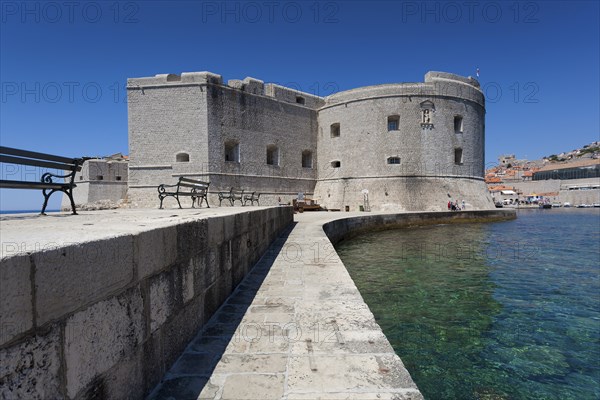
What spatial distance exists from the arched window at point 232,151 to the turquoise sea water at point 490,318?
12.1 meters

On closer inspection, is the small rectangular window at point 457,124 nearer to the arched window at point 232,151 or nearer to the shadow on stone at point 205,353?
the arched window at point 232,151

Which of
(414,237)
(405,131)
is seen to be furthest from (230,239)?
(405,131)

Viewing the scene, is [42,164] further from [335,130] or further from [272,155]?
[335,130]

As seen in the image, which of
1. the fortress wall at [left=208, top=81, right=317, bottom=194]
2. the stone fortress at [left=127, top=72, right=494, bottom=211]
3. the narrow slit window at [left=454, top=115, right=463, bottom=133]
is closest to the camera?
the stone fortress at [left=127, top=72, right=494, bottom=211]

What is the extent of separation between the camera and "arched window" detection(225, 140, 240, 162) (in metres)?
19.1

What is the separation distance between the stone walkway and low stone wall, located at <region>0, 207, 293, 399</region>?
0.62ft

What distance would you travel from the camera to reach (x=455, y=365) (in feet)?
10.8

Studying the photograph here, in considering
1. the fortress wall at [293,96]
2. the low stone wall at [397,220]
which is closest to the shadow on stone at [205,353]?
the low stone wall at [397,220]

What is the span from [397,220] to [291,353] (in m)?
15.0

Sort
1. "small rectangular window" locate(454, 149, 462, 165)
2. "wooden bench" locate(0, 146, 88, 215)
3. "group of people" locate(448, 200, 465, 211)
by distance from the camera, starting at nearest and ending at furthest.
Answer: "wooden bench" locate(0, 146, 88, 215), "group of people" locate(448, 200, 465, 211), "small rectangular window" locate(454, 149, 462, 165)

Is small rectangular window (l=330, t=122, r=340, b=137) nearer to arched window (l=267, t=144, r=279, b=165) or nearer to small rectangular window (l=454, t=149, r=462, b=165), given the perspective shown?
arched window (l=267, t=144, r=279, b=165)

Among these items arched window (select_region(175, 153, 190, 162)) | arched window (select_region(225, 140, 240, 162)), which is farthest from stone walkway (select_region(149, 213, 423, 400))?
arched window (select_region(225, 140, 240, 162))

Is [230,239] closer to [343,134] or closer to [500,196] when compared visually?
[343,134]

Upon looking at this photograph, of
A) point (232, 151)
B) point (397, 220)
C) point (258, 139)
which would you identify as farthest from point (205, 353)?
point (258, 139)
